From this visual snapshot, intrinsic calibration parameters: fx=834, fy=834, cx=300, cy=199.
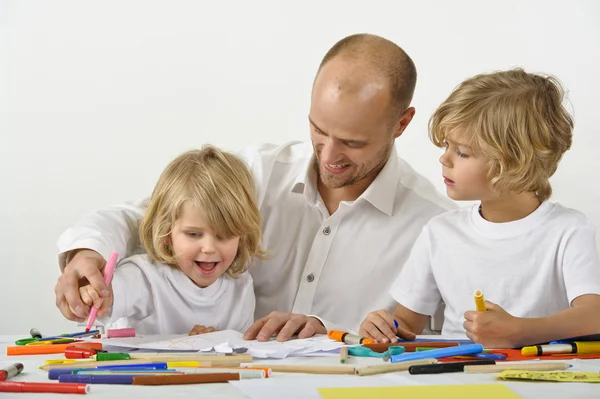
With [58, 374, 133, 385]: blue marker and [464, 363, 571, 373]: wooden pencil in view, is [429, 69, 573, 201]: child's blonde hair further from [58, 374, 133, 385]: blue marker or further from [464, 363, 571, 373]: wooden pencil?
[58, 374, 133, 385]: blue marker

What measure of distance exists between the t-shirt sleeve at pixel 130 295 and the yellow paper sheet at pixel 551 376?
85 cm

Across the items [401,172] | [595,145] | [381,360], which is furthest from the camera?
Result: [595,145]

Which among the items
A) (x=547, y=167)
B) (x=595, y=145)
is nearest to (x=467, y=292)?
(x=547, y=167)

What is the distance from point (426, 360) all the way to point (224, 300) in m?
0.75

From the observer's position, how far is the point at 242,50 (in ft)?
10.8

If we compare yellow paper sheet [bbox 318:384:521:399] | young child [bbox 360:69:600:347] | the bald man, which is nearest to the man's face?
the bald man

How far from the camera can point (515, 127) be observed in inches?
68.2

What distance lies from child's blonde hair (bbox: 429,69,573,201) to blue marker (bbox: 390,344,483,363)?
20.0 inches

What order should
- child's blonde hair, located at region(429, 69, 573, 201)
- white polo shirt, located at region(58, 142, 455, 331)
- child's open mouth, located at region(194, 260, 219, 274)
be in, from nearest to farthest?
child's blonde hair, located at region(429, 69, 573, 201) → child's open mouth, located at region(194, 260, 219, 274) → white polo shirt, located at region(58, 142, 455, 331)

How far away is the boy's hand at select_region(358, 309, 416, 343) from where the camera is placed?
153 cm

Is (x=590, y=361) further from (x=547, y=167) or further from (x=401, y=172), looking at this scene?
(x=401, y=172)

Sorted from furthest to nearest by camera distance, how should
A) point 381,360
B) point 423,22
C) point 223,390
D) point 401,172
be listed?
point 423,22 → point 401,172 → point 381,360 → point 223,390

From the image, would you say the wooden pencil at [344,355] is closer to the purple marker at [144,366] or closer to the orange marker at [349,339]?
the orange marker at [349,339]

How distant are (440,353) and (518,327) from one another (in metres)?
0.22
